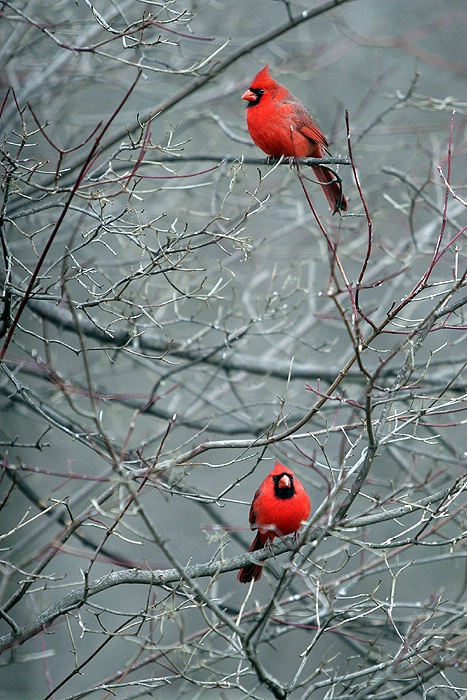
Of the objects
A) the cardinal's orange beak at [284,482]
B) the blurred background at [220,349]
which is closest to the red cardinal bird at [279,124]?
the blurred background at [220,349]

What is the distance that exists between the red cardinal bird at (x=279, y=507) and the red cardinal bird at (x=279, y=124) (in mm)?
1835

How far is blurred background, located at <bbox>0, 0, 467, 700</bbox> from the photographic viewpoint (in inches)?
121

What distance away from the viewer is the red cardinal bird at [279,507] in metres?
4.27

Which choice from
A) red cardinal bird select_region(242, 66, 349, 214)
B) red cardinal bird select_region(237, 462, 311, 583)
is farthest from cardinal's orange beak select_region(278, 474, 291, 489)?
red cardinal bird select_region(242, 66, 349, 214)

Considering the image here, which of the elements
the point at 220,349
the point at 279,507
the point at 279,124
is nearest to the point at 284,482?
the point at 279,507

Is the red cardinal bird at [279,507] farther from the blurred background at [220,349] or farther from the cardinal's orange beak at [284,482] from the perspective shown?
the blurred background at [220,349]

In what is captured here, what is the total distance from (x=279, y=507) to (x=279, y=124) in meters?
2.51

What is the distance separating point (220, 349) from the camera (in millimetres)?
5309

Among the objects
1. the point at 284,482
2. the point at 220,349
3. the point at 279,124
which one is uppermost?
the point at 279,124

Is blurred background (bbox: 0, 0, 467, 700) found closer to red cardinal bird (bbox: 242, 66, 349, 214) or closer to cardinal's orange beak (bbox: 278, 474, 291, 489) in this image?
red cardinal bird (bbox: 242, 66, 349, 214)

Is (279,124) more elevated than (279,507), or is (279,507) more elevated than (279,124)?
(279,124)

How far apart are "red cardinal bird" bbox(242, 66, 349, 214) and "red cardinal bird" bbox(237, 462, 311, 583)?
6.02ft

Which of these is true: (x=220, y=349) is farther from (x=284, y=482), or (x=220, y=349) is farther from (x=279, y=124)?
(x=279, y=124)

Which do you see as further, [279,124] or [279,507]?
[279,124]
